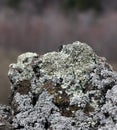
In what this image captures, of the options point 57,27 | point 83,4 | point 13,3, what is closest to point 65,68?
point 57,27

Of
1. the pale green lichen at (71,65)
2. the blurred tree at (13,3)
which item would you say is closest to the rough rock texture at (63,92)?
the pale green lichen at (71,65)

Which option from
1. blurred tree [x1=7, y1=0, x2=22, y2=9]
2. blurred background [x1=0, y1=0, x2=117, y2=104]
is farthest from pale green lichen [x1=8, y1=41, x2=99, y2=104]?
blurred tree [x1=7, y1=0, x2=22, y2=9]

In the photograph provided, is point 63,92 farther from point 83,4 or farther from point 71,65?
point 83,4

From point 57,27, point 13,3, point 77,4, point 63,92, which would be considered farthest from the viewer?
point 13,3

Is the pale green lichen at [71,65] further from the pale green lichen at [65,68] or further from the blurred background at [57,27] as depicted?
the blurred background at [57,27]

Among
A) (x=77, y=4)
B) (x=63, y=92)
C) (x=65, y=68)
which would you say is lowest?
(x=63, y=92)

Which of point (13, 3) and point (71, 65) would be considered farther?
point (13, 3)
